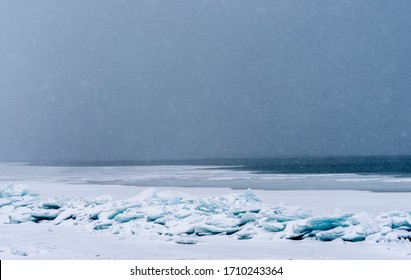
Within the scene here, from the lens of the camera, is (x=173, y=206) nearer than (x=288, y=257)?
No

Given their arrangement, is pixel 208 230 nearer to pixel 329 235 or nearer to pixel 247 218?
pixel 247 218

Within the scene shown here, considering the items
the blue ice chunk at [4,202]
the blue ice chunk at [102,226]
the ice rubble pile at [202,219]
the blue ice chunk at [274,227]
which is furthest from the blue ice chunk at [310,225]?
the blue ice chunk at [4,202]

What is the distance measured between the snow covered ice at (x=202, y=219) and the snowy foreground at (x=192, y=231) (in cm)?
1

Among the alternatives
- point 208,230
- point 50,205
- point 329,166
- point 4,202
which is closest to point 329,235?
point 208,230

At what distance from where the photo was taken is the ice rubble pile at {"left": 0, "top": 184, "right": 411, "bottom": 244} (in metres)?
7.00

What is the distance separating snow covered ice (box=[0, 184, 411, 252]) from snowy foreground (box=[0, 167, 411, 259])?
0.01m

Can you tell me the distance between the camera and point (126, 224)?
26.3 feet

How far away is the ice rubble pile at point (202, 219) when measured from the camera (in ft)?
23.0

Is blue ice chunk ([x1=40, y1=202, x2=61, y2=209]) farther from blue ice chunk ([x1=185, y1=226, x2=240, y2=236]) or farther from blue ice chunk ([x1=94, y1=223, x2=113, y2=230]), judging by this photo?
blue ice chunk ([x1=185, y1=226, x2=240, y2=236])

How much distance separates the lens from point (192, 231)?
7.45 metres

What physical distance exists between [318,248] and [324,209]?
412cm
